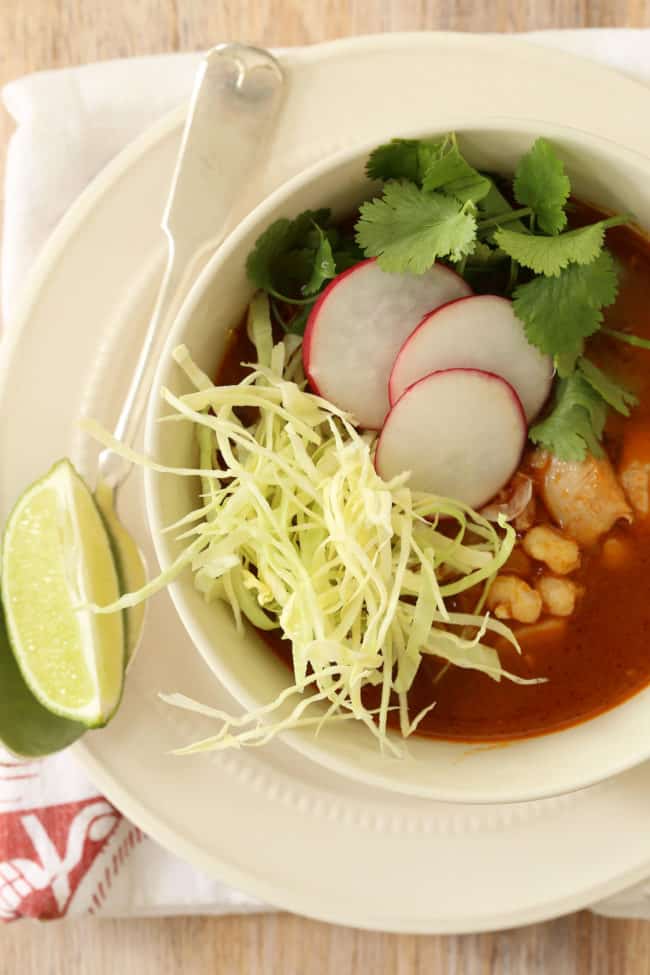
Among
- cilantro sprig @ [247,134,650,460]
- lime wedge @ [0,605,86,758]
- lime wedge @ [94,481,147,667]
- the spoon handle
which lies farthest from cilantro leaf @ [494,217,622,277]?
lime wedge @ [0,605,86,758]

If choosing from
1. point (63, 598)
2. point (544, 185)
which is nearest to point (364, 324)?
point (544, 185)

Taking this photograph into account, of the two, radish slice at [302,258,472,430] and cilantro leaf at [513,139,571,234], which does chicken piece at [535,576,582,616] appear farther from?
cilantro leaf at [513,139,571,234]

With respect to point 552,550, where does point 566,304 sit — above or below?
above

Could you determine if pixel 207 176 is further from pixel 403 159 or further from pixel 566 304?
pixel 566 304

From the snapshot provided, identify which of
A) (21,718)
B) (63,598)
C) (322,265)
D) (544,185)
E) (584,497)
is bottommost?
(21,718)

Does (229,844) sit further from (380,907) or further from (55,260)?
(55,260)
